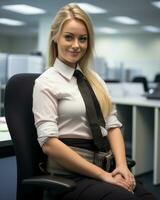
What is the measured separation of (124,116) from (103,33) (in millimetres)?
9400

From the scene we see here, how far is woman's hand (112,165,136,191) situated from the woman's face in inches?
17.7

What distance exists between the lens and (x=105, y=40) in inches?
513

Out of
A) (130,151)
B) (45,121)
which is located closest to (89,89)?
(45,121)

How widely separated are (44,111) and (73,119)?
0.38 ft

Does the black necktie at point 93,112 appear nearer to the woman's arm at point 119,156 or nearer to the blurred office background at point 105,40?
the woman's arm at point 119,156

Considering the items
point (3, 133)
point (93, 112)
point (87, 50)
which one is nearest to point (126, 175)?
point (93, 112)

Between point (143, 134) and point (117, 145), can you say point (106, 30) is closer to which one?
point (143, 134)

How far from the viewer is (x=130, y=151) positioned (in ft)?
11.3

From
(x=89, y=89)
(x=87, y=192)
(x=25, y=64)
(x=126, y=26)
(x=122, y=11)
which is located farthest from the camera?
(x=126, y=26)

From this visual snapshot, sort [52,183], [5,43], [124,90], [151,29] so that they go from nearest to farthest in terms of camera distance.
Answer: [52,183] < [124,90] < [151,29] < [5,43]

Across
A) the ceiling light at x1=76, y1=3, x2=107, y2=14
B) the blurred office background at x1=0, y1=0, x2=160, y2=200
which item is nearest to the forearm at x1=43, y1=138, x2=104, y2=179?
the blurred office background at x1=0, y1=0, x2=160, y2=200

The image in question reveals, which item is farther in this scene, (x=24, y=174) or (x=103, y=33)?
(x=103, y=33)

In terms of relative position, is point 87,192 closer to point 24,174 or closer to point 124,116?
point 24,174

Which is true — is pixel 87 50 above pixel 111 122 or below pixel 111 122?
above
